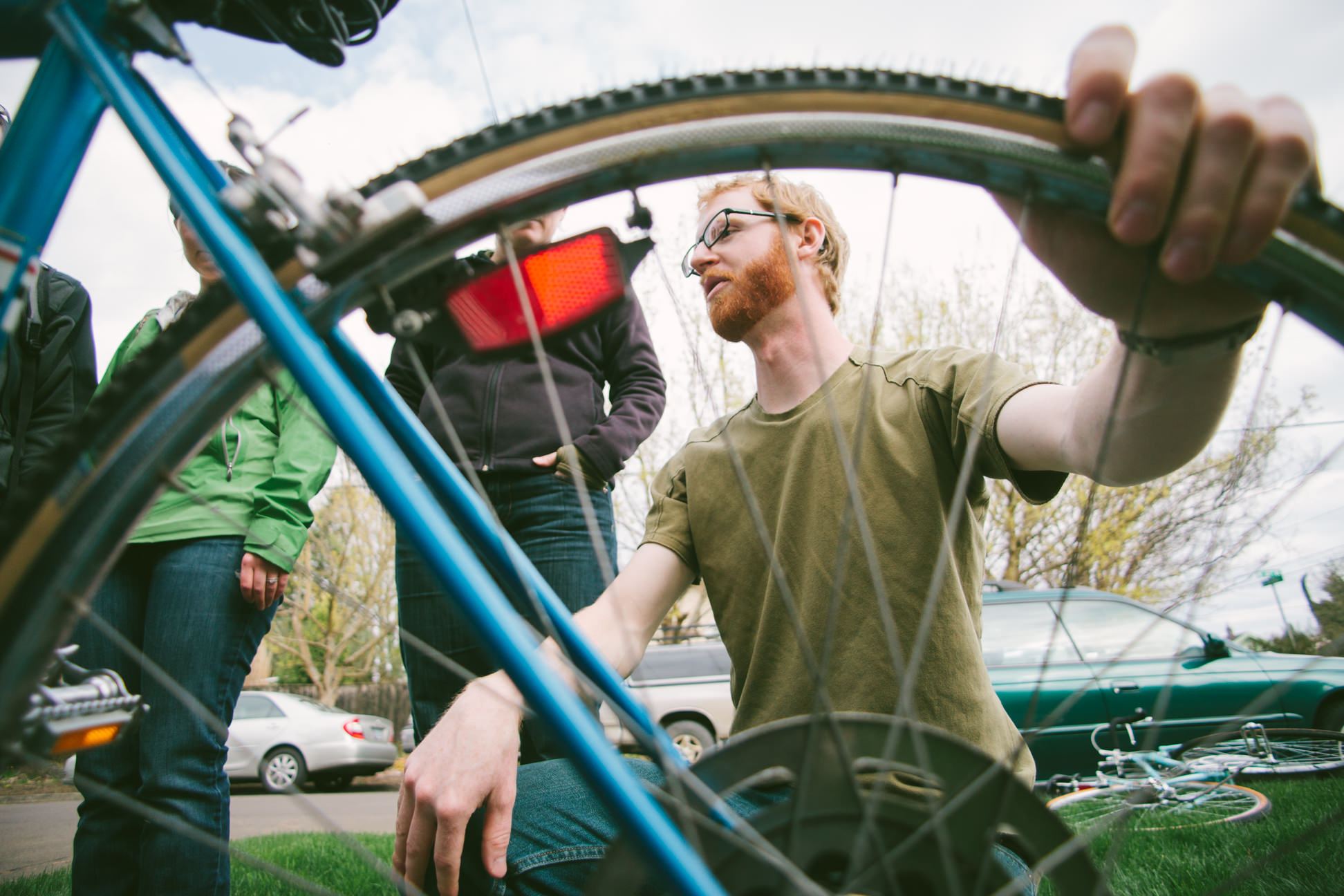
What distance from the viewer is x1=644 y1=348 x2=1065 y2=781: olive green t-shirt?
1.13 meters

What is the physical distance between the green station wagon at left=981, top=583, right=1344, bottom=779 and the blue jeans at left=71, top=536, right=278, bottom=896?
490 centimetres

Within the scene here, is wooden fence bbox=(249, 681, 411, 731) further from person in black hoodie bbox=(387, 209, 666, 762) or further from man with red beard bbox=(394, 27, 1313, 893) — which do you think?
man with red beard bbox=(394, 27, 1313, 893)

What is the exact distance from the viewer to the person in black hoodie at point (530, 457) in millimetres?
1696

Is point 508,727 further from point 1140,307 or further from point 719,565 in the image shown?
point 1140,307

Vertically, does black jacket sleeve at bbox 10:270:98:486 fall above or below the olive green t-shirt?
above

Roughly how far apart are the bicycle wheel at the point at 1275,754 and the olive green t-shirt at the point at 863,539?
4152 mm

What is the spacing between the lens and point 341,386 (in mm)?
625

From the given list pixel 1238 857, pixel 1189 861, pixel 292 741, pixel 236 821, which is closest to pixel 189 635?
pixel 1189 861

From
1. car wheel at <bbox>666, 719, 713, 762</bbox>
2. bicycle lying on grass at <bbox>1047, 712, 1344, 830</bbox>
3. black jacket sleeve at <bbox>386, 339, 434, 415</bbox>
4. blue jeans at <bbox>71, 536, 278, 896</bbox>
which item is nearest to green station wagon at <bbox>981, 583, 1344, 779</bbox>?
bicycle lying on grass at <bbox>1047, 712, 1344, 830</bbox>

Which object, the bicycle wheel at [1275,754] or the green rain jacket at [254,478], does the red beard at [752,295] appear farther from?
the bicycle wheel at [1275,754]

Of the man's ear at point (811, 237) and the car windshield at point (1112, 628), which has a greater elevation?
the man's ear at point (811, 237)

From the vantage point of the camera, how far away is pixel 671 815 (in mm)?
713

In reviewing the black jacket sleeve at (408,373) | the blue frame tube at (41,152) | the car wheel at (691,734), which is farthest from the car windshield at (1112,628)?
the blue frame tube at (41,152)

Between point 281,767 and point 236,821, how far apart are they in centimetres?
413
